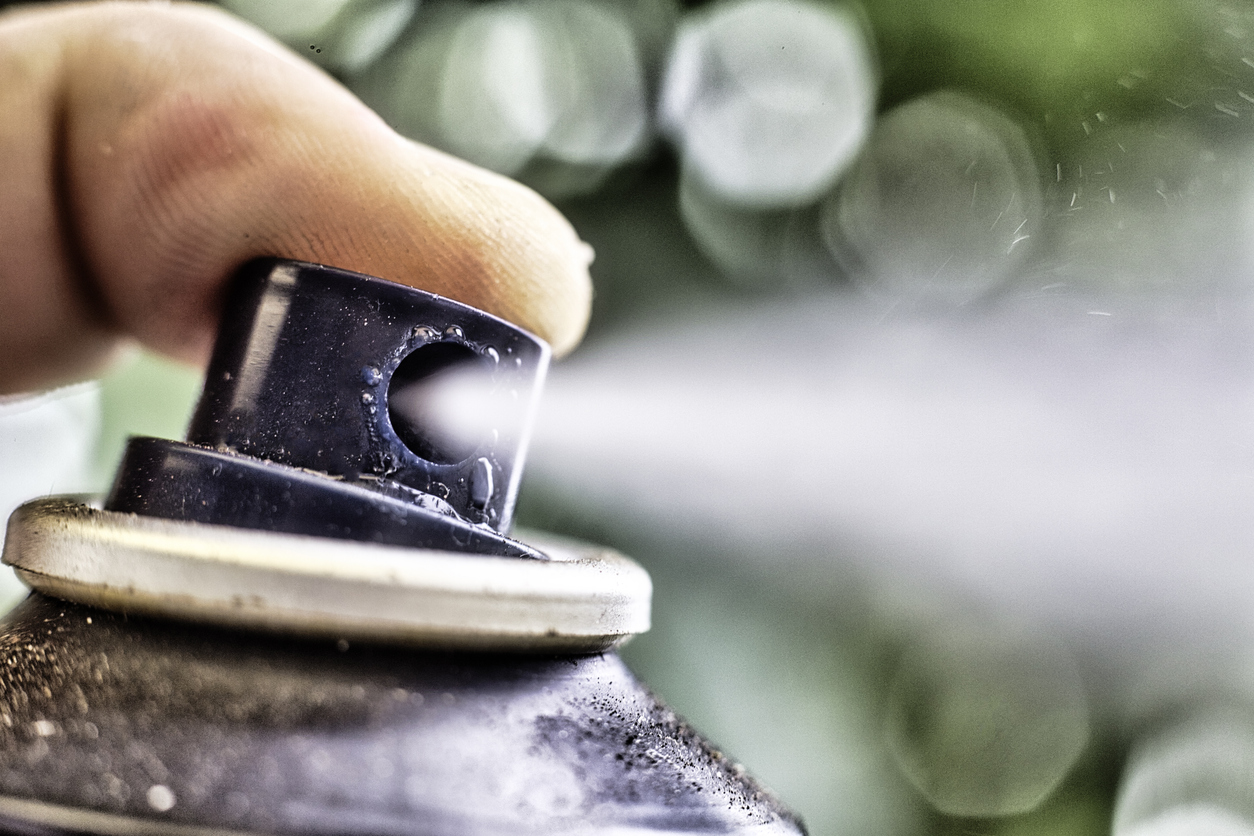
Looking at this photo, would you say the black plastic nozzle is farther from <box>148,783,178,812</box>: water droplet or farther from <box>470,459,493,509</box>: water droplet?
<box>148,783,178,812</box>: water droplet

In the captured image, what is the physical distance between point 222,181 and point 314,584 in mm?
446

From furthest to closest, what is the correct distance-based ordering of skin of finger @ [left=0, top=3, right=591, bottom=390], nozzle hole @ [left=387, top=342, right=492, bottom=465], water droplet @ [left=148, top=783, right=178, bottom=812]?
skin of finger @ [left=0, top=3, right=591, bottom=390], nozzle hole @ [left=387, top=342, right=492, bottom=465], water droplet @ [left=148, top=783, right=178, bottom=812]

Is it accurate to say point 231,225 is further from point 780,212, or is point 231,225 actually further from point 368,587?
point 780,212

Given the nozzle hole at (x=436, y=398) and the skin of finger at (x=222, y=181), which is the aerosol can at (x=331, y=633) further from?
the skin of finger at (x=222, y=181)

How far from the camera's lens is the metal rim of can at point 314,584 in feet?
1.43

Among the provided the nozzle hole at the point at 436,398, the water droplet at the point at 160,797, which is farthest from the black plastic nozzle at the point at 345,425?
the water droplet at the point at 160,797

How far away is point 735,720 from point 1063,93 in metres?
1.42

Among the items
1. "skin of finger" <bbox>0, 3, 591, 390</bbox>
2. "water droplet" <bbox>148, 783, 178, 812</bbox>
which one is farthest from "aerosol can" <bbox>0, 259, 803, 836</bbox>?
"skin of finger" <bbox>0, 3, 591, 390</bbox>

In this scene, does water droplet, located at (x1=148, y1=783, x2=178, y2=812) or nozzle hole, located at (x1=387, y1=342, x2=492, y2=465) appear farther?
nozzle hole, located at (x1=387, y1=342, x2=492, y2=465)

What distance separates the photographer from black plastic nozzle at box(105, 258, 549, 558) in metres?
0.48

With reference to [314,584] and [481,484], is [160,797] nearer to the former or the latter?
[314,584]

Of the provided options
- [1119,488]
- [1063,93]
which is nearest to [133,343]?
[1063,93]

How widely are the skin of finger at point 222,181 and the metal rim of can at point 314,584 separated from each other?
0.30 meters

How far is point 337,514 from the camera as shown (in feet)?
1.54
